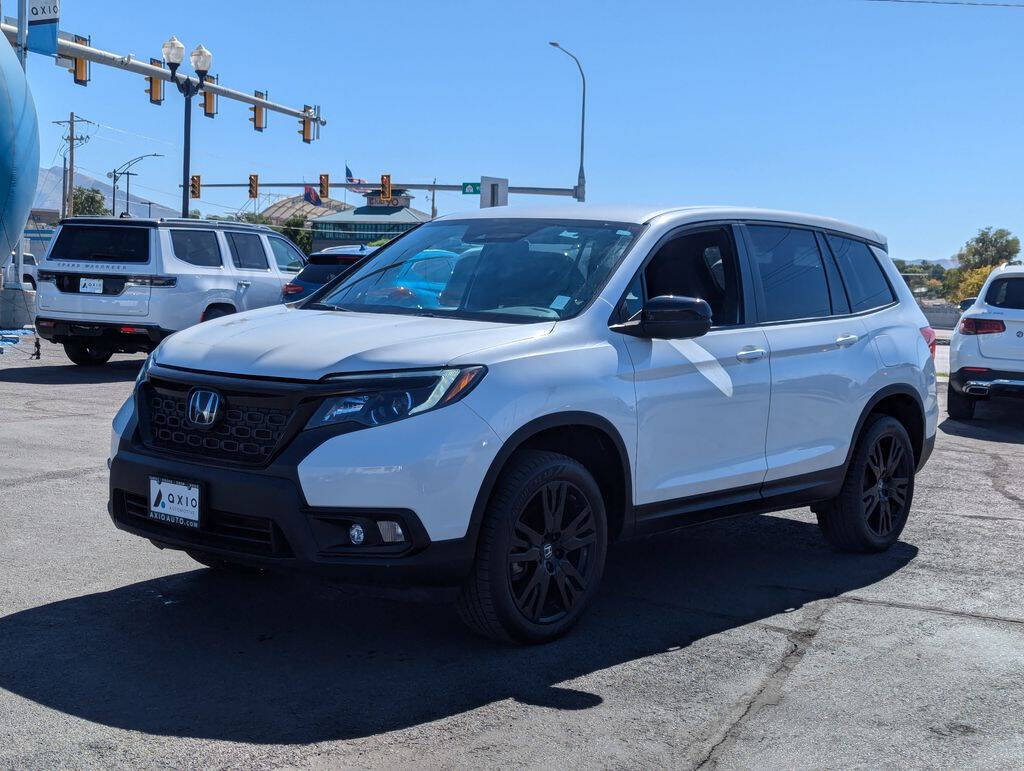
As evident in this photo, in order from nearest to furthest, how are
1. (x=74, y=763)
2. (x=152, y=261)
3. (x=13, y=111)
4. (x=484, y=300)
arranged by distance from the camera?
(x=74, y=763) < (x=484, y=300) < (x=152, y=261) < (x=13, y=111)

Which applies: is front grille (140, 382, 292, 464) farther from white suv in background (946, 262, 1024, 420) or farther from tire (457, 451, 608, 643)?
white suv in background (946, 262, 1024, 420)

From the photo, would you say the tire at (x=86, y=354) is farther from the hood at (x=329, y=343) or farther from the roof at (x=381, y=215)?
the roof at (x=381, y=215)

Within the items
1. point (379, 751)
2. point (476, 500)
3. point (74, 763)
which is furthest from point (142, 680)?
point (476, 500)

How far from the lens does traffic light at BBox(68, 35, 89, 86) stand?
93.4 ft

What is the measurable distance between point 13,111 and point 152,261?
3815 millimetres

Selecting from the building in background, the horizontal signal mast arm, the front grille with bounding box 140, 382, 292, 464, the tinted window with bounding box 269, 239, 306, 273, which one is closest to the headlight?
the front grille with bounding box 140, 382, 292, 464

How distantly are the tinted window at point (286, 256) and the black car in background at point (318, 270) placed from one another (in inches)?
31.2

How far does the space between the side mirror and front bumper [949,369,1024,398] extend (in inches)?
356

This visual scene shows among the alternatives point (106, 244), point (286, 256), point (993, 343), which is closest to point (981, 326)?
point (993, 343)

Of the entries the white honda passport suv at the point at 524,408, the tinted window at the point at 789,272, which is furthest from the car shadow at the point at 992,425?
the tinted window at the point at 789,272

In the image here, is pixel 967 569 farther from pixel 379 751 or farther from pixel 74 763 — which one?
pixel 74 763

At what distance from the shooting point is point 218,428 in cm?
450

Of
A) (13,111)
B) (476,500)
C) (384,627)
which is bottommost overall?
(384,627)

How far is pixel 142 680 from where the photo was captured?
4.25m
